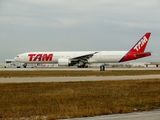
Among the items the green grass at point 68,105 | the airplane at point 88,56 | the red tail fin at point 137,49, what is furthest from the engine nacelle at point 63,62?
the green grass at point 68,105

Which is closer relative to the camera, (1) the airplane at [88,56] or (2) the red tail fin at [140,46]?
(1) the airplane at [88,56]

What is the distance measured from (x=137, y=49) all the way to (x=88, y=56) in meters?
12.2

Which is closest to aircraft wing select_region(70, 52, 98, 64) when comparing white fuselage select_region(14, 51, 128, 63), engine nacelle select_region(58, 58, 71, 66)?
white fuselage select_region(14, 51, 128, 63)

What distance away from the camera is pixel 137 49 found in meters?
84.2

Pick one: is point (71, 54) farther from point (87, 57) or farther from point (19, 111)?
point (19, 111)

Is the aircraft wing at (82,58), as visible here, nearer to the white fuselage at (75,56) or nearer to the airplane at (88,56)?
the airplane at (88,56)

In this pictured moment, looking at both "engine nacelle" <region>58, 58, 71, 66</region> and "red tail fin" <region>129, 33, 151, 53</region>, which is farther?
"red tail fin" <region>129, 33, 151, 53</region>

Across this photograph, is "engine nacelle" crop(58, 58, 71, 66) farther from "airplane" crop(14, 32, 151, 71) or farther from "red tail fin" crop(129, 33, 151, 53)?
"red tail fin" crop(129, 33, 151, 53)

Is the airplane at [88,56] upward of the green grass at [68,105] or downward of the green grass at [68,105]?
upward

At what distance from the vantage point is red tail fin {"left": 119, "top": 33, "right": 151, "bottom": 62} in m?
82.8

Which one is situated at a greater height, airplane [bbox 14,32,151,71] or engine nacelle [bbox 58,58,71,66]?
airplane [bbox 14,32,151,71]

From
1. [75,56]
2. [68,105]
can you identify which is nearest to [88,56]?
[75,56]

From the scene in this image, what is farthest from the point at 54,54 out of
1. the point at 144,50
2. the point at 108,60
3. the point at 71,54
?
the point at 144,50

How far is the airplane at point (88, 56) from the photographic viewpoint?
83062mm
